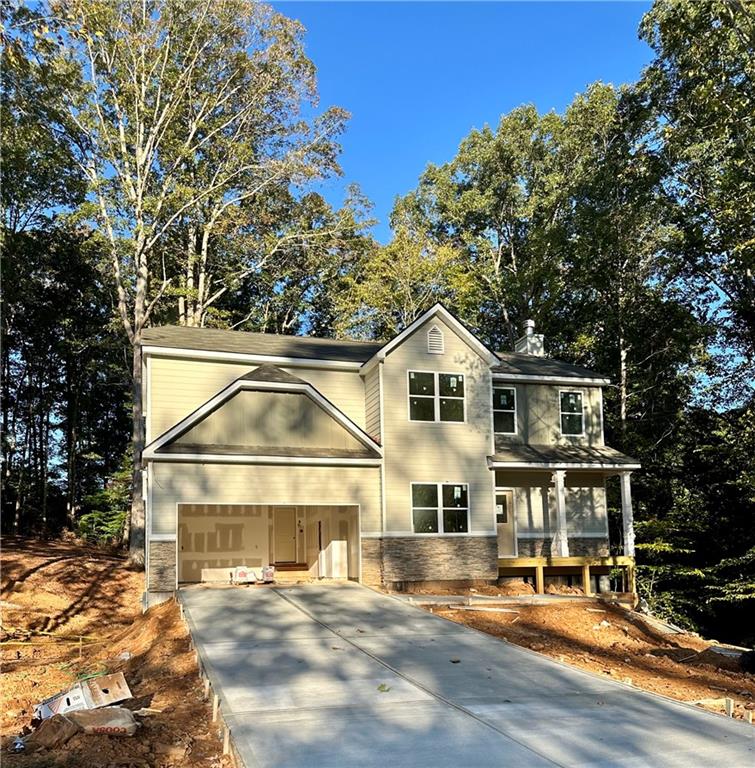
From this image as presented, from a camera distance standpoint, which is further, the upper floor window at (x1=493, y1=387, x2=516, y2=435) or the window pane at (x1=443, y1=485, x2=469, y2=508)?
the upper floor window at (x1=493, y1=387, x2=516, y2=435)

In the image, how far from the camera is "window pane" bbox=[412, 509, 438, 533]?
691 inches

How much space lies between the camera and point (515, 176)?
36.1 meters

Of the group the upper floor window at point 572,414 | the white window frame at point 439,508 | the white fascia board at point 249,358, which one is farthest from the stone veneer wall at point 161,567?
the upper floor window at point 572,414

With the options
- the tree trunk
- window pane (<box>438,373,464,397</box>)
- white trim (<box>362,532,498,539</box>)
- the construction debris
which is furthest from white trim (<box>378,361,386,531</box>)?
the construction debris

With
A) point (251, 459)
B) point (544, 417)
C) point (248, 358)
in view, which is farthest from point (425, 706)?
point (544, 417)

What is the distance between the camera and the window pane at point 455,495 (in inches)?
707

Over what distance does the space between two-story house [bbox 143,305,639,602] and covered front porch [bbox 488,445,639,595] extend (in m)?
0.04

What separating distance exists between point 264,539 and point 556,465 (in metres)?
8.21

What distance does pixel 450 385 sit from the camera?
731 inches

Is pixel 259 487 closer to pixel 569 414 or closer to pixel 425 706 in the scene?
pixel 425 706

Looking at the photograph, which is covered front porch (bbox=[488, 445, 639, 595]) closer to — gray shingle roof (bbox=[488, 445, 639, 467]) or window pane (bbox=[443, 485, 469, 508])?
gray shingle roof (bbox=[488, 445, 639, 467])

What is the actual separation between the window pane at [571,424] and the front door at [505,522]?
2777 mm

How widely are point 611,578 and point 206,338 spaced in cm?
1316

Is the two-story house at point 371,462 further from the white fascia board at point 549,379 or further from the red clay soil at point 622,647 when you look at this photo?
the red clay soil at point 622,647
